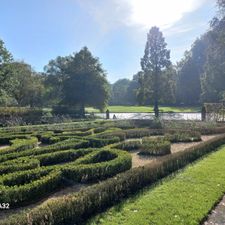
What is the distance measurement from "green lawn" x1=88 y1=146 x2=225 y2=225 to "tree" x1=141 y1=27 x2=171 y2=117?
35712 millimetres

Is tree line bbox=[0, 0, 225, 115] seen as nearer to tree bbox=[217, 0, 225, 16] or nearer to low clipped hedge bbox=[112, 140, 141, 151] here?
tree bbox=[217, 0, 225, 16]

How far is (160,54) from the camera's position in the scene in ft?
141

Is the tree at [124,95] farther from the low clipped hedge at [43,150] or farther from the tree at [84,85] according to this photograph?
the low clipped hedge at [43,150]

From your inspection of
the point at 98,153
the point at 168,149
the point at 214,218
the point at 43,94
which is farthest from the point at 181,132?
the point at 43,94

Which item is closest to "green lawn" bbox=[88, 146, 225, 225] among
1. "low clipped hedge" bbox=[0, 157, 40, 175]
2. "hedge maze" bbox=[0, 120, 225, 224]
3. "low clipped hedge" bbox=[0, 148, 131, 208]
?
"hedge maze" bbox=[0, 120, 225, 224]

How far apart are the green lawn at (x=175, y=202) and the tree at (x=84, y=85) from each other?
31031 mm

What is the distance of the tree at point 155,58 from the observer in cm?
4288

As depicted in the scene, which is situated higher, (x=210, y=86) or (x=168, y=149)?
(x=210, y=86)

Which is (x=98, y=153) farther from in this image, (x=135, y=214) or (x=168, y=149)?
(x=135, y=214)

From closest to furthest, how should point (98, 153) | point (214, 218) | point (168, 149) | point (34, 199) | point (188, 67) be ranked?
1. point (214, 218)
2. point (34, 199)
3. point (98, 153)
4. point (168, 149)
5. point (188, 67)

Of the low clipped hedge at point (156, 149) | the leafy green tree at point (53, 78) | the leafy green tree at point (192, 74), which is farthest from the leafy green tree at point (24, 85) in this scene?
the low clipped hedge at point (156, 149)

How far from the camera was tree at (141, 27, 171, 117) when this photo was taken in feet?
141

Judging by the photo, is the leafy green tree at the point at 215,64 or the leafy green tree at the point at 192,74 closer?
the leafy green tree at the point at 215,64

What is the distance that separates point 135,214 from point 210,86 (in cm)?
4067
